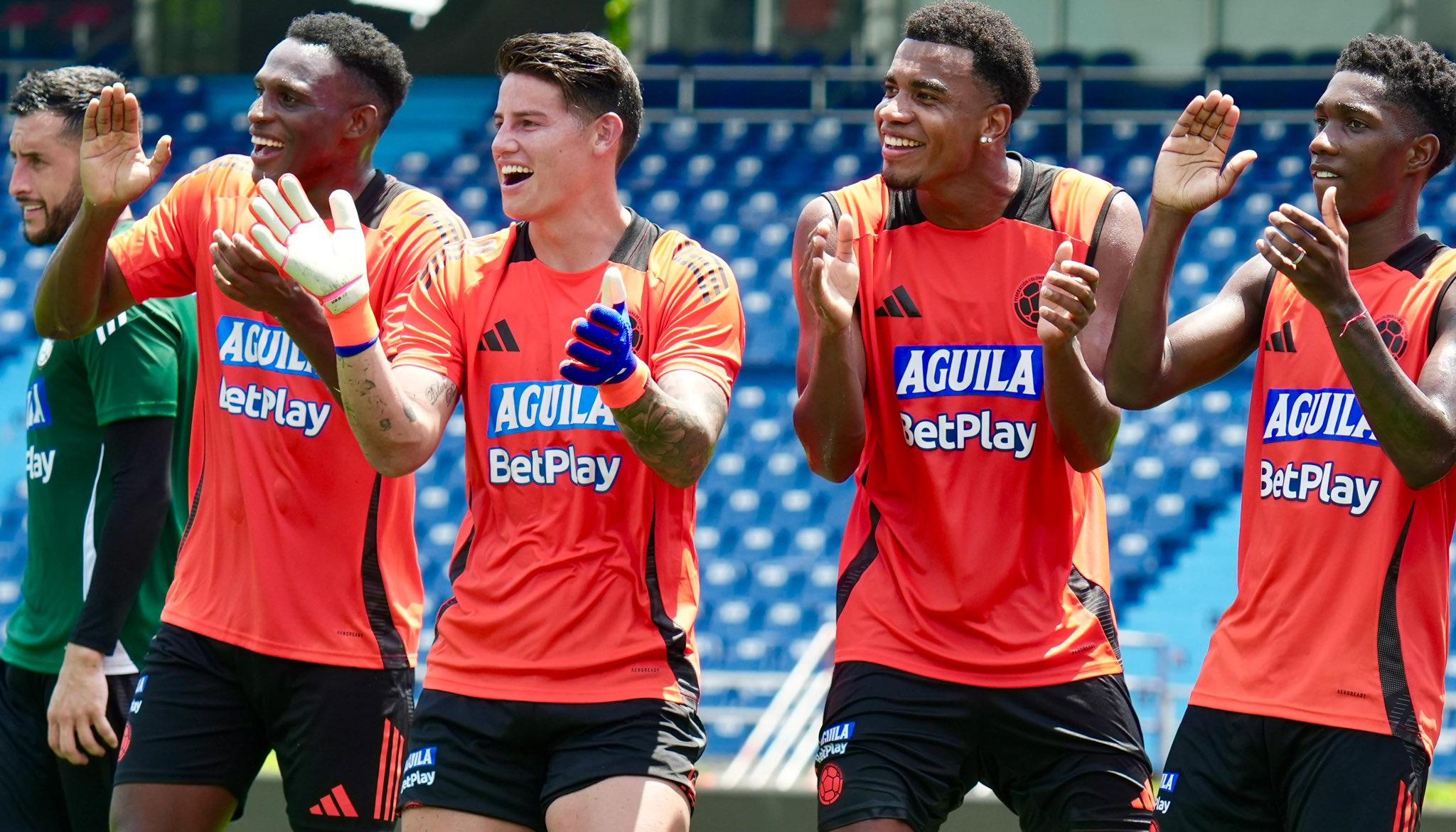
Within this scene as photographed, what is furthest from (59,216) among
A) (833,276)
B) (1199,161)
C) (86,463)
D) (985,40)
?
(1199,161)

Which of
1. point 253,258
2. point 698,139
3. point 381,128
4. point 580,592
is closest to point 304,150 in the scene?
point 381,128

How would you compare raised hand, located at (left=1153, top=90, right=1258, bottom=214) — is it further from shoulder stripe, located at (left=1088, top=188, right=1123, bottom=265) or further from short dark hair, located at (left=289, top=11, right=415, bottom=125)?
short dark hair, located at (left=289, top=11, right=415, bottom=125)

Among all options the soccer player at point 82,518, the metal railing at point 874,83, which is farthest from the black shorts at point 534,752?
the metal railing at point 874,83

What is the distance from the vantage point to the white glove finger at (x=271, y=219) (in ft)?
12.4

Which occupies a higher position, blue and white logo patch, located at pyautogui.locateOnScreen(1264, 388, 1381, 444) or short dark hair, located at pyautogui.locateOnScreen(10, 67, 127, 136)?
short dark hair, located at pyautogui.locateOnScreen(10, 67, 127, 136)

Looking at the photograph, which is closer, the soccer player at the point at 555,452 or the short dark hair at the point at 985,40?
the soccer player at the point at 555,452

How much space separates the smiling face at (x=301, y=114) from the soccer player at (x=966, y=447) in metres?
1.36

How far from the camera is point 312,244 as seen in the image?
3.77m

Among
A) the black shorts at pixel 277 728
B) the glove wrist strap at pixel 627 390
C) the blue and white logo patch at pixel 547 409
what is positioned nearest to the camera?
the glove wrist strap at pixel 627 390

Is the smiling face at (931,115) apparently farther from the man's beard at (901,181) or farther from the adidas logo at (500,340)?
the adidas logo at (500,340)

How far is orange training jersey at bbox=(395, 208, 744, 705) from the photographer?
13.0 ft

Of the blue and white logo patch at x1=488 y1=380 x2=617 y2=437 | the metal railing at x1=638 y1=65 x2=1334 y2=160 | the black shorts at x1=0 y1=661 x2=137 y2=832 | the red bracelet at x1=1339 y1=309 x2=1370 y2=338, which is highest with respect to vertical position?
the metal railing at x1=638 y1=65 x2=1334 y2=160

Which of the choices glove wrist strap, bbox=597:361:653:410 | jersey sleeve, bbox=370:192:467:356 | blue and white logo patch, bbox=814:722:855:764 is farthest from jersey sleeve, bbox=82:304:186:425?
blue and white logo patch, bbox=814:722:855:764

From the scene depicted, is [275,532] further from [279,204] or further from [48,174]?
[48,174]
